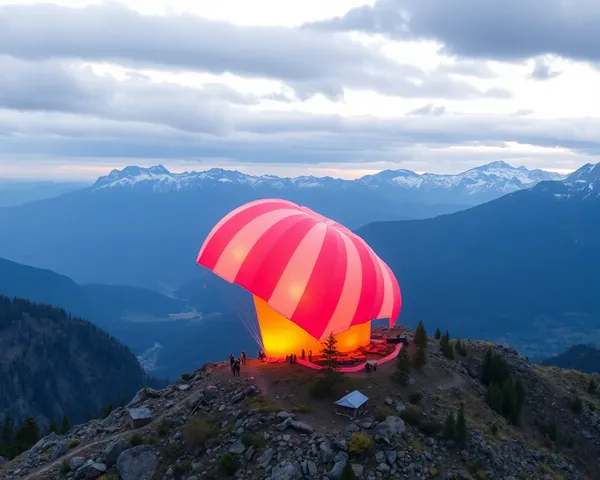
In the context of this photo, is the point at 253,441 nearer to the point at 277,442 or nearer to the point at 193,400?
the point at 277,442

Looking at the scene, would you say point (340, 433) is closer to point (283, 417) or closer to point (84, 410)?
point (283, 417)

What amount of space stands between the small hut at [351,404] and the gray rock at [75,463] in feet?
48.7

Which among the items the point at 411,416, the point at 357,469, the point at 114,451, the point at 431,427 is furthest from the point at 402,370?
the point at 114,451

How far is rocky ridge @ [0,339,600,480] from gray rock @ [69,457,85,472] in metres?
0.05

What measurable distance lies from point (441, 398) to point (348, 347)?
25.8 ft

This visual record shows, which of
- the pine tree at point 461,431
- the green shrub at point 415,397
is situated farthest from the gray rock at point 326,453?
the green shrub at point 415,397

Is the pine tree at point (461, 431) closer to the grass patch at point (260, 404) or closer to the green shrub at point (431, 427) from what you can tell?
the green shrub at point (431, 427)

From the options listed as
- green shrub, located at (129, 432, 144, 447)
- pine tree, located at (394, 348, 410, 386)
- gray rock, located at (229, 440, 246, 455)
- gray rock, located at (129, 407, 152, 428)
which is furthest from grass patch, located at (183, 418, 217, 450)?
pine tree, located at (394, 348, 410, 386)

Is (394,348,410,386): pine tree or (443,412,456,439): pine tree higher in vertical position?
(394,348,410,386): pine tree

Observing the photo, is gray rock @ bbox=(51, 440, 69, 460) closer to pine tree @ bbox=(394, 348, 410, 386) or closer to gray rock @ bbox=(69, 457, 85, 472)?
gray rock @ bbox=(69, 457, 85, 472)

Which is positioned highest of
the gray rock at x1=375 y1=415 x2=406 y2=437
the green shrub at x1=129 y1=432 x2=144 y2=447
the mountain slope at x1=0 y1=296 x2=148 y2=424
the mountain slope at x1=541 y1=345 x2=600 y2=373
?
the gray rock at x1=375 y1=415 x2=406 y2=437

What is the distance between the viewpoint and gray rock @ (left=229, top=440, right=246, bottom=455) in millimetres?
26078

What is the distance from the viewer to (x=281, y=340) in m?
36.0

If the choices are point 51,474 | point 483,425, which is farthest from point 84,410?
point 483,425
